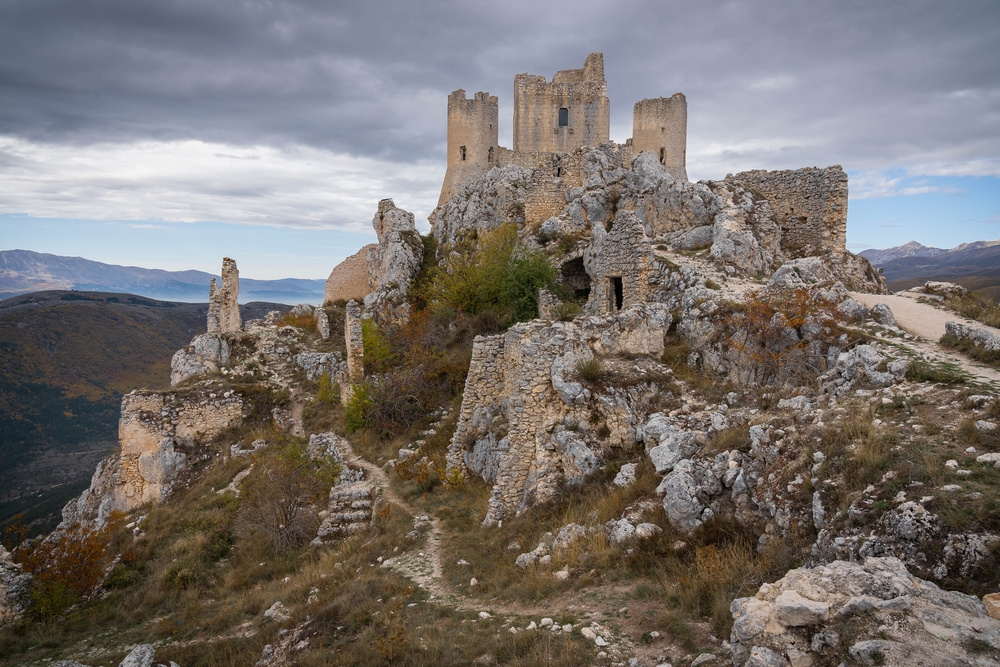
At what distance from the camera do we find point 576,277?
20.0 m

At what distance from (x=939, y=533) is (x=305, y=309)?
24382 mm

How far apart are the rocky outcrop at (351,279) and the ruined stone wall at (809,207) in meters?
17.7

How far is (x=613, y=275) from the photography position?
1465 centimetres

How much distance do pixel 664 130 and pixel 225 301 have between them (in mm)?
23341

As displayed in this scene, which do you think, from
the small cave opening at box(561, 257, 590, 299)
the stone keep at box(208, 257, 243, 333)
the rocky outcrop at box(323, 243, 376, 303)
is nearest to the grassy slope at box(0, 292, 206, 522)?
the stone keep at box(208, 257, 243, 333)

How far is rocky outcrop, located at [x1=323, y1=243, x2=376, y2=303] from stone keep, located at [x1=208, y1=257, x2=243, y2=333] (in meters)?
5.95

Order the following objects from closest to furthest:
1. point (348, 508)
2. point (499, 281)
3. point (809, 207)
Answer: point (348, 508) → point (809, 207) → point (499, 281)

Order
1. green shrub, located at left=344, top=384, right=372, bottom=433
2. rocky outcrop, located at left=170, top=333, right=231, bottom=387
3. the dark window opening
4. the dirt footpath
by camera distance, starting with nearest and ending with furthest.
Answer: the dirt footpath < the dark window opening < green shrub, located at left=344, top=384, right=372, bottom=433 < rocky outcrop, located at left=170, top=333, right=231, bottom=387

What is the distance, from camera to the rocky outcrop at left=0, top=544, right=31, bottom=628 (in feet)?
30.8

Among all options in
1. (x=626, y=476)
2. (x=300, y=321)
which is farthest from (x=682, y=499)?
(x=300, y=321)

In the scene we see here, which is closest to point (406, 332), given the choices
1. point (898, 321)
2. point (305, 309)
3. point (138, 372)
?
point (305, 309)

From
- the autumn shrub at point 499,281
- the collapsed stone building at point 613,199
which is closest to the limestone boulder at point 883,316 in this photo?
the collapsed stone building at point 613,199

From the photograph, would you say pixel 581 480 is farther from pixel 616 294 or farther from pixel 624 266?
pixel 616 294

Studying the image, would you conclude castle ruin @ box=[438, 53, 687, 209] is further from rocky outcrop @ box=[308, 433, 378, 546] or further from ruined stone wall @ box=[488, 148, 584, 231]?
rocky outcrop @ box=[308, 433, 378, 546]
